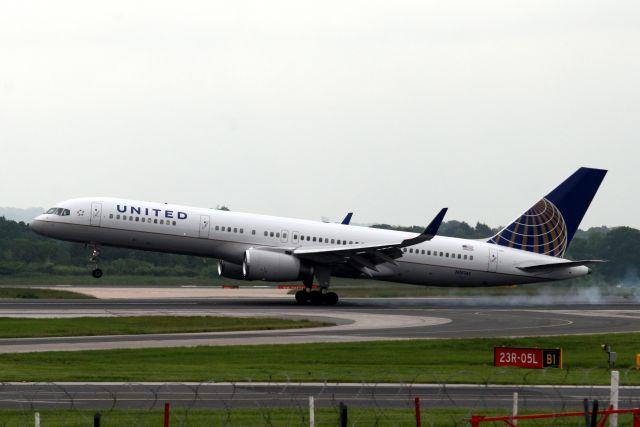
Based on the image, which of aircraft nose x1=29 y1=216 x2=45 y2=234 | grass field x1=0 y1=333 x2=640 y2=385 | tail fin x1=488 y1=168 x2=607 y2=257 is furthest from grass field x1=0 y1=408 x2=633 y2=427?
tail fin x1=488 y1=168 x2=607 y2=257

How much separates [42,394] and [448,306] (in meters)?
42.3

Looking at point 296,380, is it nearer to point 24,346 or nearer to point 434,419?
point 434,419

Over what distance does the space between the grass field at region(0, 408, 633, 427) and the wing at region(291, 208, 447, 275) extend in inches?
1370

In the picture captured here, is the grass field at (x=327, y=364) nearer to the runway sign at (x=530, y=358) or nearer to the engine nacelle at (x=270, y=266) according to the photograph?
the runway sign at (x=530, y=358)

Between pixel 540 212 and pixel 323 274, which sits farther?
pixel 540 212

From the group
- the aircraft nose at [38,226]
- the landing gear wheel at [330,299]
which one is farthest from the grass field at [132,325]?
the aircraft nose at [38,226]

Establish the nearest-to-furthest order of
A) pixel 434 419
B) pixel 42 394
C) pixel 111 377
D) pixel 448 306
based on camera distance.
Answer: pixel 434 419 → pixel 42 394 → pixel 111 377 → pixel 448 306

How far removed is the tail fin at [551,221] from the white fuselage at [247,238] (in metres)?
1.25

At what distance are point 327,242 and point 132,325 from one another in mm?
17464

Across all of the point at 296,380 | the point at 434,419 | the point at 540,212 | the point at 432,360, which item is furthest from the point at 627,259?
the point at 434,419

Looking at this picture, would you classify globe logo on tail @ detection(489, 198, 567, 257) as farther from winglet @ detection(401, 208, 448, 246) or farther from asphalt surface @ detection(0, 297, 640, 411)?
winglet @ detection(401, 208, 448, 246)

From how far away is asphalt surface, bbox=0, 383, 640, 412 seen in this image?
87.9 ft

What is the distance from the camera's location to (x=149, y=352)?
39281 mm

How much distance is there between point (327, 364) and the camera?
123 feet
